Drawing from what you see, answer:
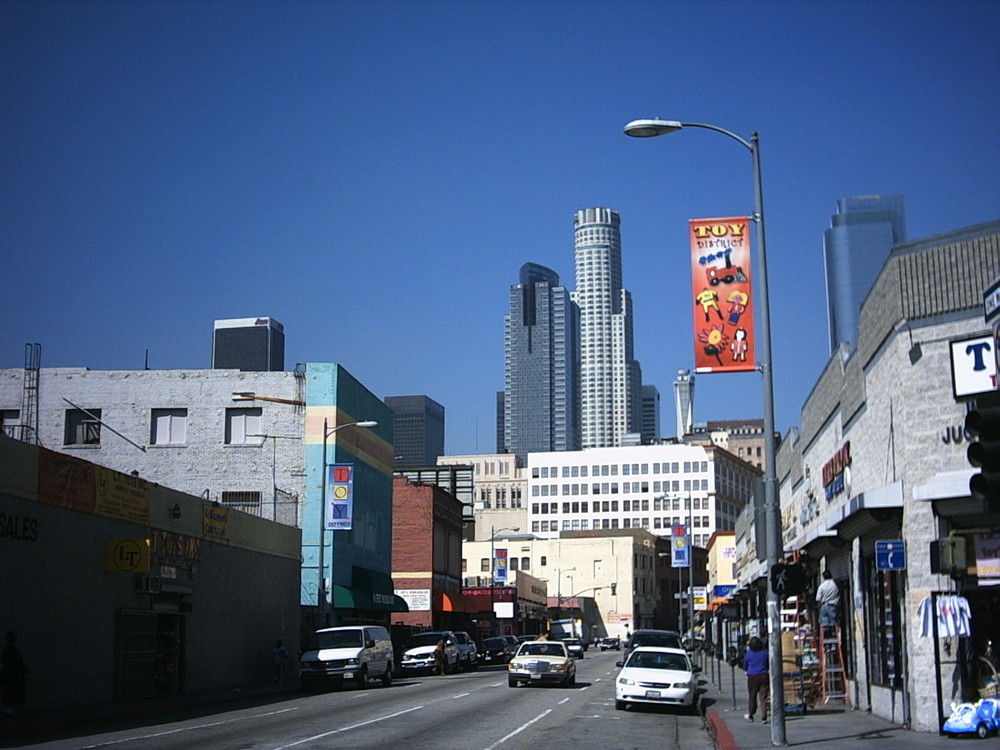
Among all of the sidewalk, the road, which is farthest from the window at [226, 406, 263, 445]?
the sidewalk

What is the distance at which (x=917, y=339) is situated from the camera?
1875 centimetres

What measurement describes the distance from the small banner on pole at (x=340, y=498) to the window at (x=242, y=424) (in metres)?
5.74

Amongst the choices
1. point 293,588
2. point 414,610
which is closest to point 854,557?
point 293,588

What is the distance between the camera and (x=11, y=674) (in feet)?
76.1

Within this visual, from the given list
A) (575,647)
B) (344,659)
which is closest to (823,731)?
(344,659)

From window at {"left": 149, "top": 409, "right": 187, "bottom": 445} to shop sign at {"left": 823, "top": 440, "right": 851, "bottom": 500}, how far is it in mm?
28361

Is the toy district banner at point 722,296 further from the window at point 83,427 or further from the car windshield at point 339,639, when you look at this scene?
the window at point 83,427

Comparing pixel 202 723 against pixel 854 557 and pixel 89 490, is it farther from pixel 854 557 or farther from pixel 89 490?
pixel 854 557

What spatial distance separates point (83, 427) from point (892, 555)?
37.2 meters

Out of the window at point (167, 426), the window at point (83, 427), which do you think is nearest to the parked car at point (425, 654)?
the window at point (167, 426)

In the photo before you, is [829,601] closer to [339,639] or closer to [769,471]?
[769,471]

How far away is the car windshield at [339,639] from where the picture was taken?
3591 centimetres

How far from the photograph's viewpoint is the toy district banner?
Answer: 1827 cm

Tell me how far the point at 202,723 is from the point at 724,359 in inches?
501
